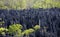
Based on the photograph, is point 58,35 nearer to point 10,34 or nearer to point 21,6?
point 10,34

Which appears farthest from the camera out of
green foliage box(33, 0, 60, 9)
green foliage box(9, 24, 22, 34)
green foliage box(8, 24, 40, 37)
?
green foliage box(33, 0, 60, 9)

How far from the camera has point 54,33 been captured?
277cm

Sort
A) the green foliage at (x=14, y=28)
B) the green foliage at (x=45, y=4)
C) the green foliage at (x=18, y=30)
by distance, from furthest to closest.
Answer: the green foliage at (x=45, y=4) → the green foliage at (x=14, y=28) → the green foliage at (x=18, y=30)

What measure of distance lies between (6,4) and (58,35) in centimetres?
496

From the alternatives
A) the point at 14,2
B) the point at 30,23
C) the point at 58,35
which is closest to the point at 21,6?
the point at 14,2

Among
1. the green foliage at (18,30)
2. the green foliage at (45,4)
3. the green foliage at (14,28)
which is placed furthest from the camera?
the green foliage at (45,4)

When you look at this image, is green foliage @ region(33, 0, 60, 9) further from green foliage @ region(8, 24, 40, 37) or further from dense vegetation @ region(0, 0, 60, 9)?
green foliage @ region(8, 24, 40, 37)

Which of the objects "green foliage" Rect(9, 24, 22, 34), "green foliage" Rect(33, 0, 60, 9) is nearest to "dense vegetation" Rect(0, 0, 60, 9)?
"green foliage" Rect(33, 0, 60, 9)

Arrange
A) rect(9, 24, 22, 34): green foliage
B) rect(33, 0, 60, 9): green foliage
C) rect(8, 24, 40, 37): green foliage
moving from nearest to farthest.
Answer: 1. rect(8, 24, 40, 37): green foliage
2. rect(9, 24, 22, 34): green foliage
3. rect(33, 0, 60, 9): green foliage

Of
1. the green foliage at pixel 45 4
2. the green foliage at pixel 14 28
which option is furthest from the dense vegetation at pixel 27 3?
the green foliage at pixel 14 28

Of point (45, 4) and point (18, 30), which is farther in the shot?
point (45, 4)

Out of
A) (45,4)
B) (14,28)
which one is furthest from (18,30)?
(45,4)

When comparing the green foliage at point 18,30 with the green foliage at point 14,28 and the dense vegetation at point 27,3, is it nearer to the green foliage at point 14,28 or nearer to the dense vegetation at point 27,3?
the green foliage at point 14,28

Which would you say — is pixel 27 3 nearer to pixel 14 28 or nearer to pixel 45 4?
pixel 45 4
